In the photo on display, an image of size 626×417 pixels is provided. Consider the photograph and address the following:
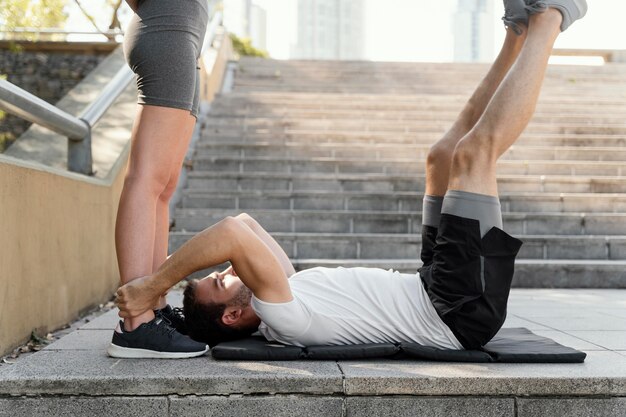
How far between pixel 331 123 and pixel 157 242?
18.9 feet

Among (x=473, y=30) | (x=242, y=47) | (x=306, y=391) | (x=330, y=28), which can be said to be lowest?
(x=306, y=391)

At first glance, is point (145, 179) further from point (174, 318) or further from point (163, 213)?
point (174, 318)

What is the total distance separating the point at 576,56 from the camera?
16.2 meters

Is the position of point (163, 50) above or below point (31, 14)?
below

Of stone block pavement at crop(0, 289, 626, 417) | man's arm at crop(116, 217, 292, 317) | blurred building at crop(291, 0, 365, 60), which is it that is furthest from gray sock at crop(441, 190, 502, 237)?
blurred building at crop(291, 0, 365, 60)

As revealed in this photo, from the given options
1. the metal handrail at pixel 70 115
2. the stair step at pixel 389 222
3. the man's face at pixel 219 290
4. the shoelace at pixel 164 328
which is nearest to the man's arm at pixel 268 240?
the man's face at pixel 219 290

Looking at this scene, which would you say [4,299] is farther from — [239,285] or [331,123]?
[331,123]

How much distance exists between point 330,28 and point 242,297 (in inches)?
6124

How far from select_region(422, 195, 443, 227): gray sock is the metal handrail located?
1.70 meters

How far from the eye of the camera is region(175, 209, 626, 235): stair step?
5.95 m

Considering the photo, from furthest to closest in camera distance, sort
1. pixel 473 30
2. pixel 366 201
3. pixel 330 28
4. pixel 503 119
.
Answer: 1. pixel 330 28
2. pixel 473 30
3. pixel 366 201
4. pixel 503 119

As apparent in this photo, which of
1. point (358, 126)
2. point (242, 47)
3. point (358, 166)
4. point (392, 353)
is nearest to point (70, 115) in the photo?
point (392, 353)

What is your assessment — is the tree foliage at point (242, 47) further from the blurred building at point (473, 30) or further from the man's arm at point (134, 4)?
the blurred building at point (473, 30)

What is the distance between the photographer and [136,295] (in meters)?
2.42
